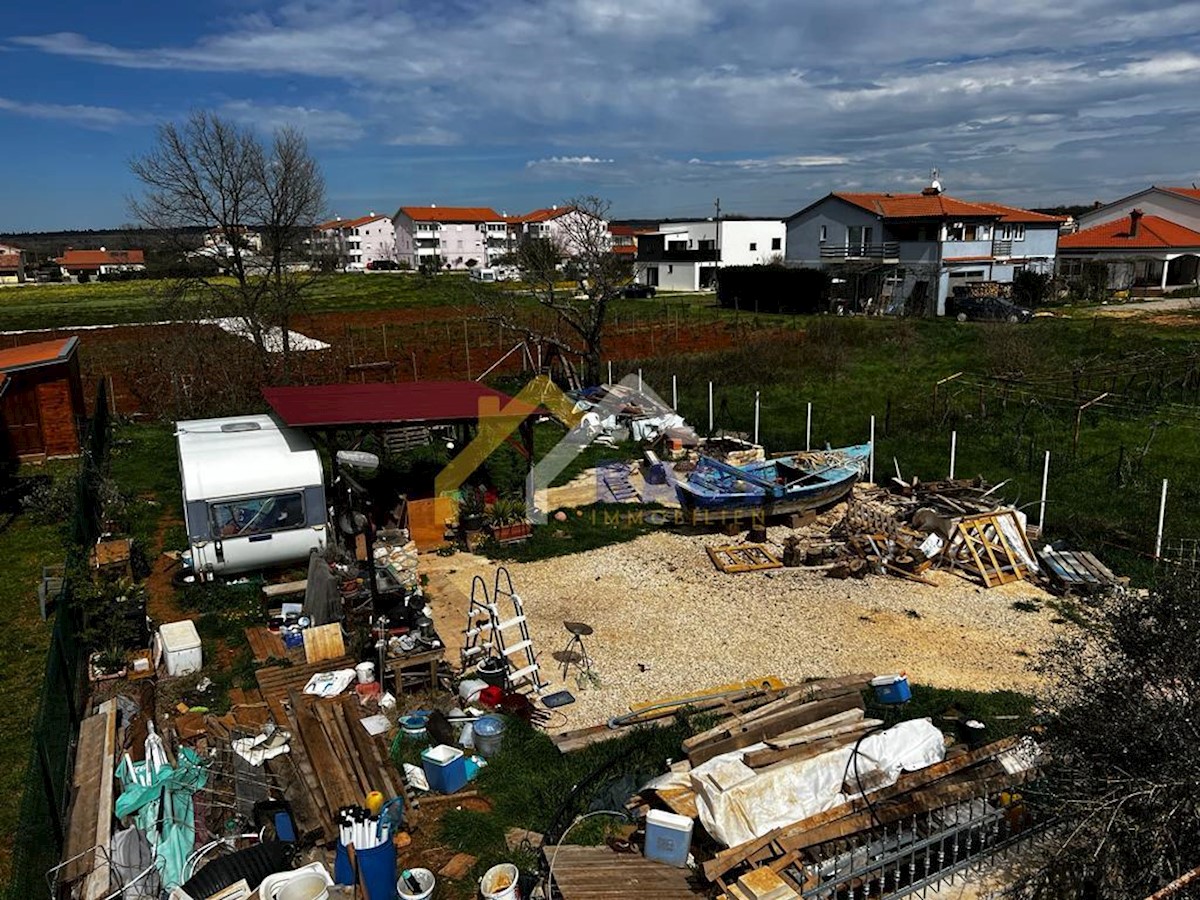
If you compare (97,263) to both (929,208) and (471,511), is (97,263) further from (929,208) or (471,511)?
(471,511)

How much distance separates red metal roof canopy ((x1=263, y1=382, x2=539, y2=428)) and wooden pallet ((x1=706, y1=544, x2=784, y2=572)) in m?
5.09

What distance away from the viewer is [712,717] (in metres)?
10.6

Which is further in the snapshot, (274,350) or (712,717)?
(274,350)

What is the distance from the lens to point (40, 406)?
22703 mm

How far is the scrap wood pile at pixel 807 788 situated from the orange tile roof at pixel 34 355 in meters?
21.3

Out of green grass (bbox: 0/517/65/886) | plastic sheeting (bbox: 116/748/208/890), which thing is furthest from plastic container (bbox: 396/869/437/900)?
green grass (bbox: 0/517/65/886)

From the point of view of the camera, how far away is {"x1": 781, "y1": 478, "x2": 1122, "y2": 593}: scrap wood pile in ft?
49.1

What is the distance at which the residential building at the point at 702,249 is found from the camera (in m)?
72.4

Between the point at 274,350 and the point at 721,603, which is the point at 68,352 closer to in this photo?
the point at 274,350

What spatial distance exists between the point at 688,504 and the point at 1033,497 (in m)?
7.65

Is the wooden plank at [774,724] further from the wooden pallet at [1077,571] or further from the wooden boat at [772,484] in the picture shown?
the wooden boat at [772,484]

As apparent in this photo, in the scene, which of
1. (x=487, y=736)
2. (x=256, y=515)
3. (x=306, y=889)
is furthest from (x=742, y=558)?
(x=306, y=889)

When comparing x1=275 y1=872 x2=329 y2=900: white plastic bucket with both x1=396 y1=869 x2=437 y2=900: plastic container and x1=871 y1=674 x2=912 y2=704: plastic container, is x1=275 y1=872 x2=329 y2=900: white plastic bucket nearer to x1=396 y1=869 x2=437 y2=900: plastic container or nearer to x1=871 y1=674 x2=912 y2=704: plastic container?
x1=396 y1=869 x2=437 y2=900: plastic container

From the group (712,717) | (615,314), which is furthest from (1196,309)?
(712,717)
